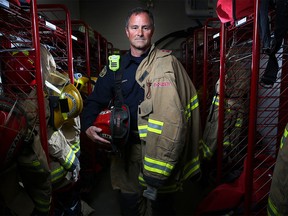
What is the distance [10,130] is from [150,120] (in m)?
0.76

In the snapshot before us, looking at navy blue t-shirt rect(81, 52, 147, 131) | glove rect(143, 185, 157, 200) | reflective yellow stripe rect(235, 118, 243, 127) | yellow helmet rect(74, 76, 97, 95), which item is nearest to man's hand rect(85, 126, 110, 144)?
navy blue t-shirt rect(81, 52, 147, 131)

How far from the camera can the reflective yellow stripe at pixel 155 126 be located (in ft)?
4.55

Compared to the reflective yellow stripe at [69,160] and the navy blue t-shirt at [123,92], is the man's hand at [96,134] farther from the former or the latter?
the reflective yellow stripe at [69,160]

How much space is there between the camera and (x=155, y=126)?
1402 millimetres

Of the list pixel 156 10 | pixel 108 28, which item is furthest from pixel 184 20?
pixel 108 28

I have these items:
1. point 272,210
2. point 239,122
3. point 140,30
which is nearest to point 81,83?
point 140,30

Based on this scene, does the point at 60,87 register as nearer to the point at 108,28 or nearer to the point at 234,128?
the point at 234,128

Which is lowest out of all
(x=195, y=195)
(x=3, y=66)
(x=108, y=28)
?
(x=195, y=195)

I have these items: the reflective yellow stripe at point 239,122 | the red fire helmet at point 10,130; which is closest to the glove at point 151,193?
the red fire helmet at point 10,130

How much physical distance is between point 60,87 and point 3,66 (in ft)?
1.46

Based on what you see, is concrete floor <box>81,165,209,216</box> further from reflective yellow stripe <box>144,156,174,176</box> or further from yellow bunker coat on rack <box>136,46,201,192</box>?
reflective yellow stripe <box>144,156,174,176</box>

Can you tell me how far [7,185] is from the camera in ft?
3.59

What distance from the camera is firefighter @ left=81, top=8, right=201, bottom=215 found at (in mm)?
1380

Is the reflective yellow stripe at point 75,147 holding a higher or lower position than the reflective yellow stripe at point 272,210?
higher
